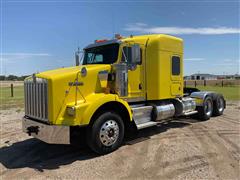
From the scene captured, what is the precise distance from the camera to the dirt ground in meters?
4.51

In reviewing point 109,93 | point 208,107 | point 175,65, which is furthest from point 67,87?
point 208,107

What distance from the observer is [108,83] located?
6258 mm

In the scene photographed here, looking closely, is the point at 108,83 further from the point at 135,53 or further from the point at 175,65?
the point at 175,65

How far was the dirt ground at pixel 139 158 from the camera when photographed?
451 cm

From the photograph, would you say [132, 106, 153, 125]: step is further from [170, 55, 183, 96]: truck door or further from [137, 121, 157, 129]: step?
[170, 55, 183, 96]: truck door

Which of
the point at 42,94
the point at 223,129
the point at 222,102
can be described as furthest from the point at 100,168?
the point at 222,102

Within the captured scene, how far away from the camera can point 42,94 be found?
5293 mm

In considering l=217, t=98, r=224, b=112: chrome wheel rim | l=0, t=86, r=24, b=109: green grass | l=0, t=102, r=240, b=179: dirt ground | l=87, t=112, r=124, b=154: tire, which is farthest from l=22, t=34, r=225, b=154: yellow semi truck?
l=0, t=86, r=24, b=109: green grass

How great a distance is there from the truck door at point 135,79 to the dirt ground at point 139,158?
4.13 ft

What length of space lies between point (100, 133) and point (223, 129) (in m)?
4.74

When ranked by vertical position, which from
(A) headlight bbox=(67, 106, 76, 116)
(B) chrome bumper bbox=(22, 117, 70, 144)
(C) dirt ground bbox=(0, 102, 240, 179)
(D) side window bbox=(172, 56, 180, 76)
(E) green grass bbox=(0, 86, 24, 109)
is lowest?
(C) dirt ground bbox=(0, 102, 240, 179)

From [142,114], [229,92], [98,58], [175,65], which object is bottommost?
[229,92]

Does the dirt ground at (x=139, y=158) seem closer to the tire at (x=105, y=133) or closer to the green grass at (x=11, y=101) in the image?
the tire at (x=105, y=133)

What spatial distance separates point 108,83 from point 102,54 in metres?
1.09
